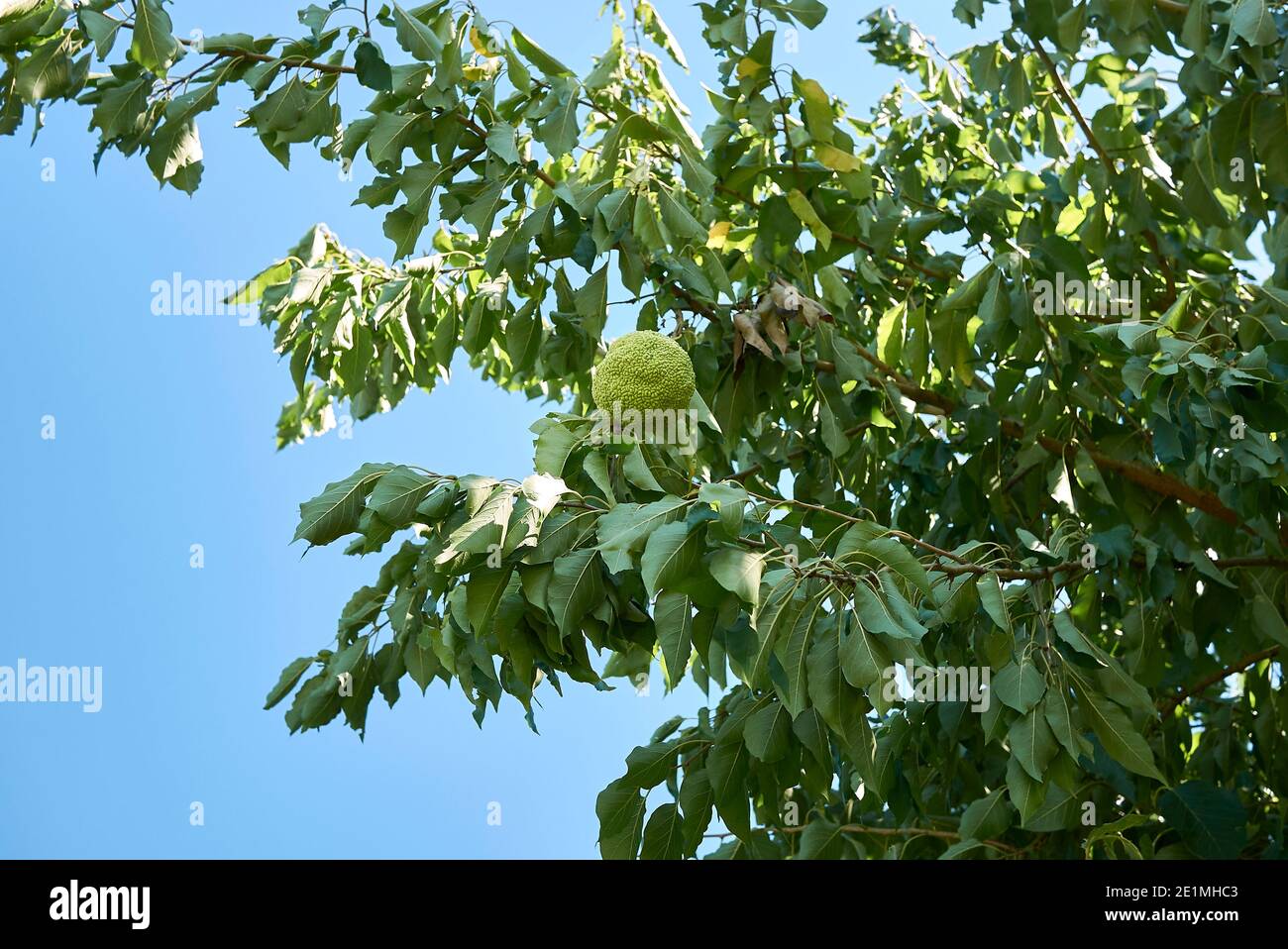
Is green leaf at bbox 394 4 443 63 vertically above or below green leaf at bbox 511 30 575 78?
below

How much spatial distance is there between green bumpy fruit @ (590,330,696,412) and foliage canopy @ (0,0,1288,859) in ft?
0.52

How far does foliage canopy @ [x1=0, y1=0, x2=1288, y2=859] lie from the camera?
247cm

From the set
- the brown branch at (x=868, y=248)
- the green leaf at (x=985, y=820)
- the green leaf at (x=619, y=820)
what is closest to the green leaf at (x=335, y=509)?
the green leaf at (x=619, y=820)

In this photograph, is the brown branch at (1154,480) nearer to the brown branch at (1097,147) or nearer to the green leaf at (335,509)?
the brown branch at (1097,147)

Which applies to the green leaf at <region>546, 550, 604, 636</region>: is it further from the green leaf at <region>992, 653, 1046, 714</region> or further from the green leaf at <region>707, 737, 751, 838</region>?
the green leaf at <region>992, 653, 1046, 714</region>

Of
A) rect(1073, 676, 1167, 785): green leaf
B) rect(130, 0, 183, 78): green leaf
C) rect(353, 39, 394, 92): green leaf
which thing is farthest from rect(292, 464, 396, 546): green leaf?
rect(1073, 676, 1167, 785): green leaf

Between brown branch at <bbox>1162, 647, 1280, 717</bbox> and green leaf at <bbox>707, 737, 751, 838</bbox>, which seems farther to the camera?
brown branch at <bbox>1162, 647, 1280, 717</bbox>

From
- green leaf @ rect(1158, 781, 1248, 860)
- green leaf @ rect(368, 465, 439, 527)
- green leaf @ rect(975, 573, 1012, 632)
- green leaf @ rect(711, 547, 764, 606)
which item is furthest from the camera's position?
green leaf @ rect(1158, 781, 1248, 860)

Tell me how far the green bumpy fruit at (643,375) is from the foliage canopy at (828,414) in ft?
0.52

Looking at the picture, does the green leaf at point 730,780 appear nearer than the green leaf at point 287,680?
Yes

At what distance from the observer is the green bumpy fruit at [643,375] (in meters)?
2.79

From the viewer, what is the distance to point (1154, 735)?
4242mm

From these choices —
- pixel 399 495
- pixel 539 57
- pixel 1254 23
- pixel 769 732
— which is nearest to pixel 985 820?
pixel 769 732

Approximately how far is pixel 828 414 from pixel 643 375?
118 centimetres
